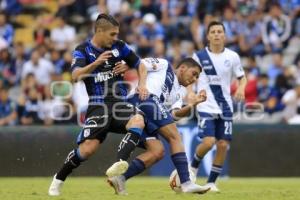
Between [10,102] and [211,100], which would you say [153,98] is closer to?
[211,100]

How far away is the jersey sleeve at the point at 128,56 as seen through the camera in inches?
466

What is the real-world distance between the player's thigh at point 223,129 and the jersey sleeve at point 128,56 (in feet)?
8.01

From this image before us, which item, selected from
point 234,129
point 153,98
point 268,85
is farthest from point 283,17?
point 153,98

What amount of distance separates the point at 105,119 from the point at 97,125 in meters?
0.14

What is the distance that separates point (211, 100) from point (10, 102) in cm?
785

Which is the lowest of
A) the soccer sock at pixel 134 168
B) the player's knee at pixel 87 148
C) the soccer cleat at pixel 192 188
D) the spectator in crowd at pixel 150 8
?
the soccer cleat at pixel 192 188

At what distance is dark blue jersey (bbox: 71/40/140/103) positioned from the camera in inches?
456

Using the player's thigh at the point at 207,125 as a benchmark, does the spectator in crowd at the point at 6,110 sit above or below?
below

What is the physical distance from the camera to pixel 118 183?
454 inches

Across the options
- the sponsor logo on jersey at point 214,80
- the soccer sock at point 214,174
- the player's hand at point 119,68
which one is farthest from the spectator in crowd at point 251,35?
the player's hand at point 119,68

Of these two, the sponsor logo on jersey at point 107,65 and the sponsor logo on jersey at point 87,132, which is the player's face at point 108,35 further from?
the sponsor logo on jersey at point 87,132

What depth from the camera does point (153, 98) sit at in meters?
11.8

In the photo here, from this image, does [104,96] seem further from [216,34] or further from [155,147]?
[216,34]

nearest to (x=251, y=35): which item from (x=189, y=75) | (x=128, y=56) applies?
(x=189, y=75)
